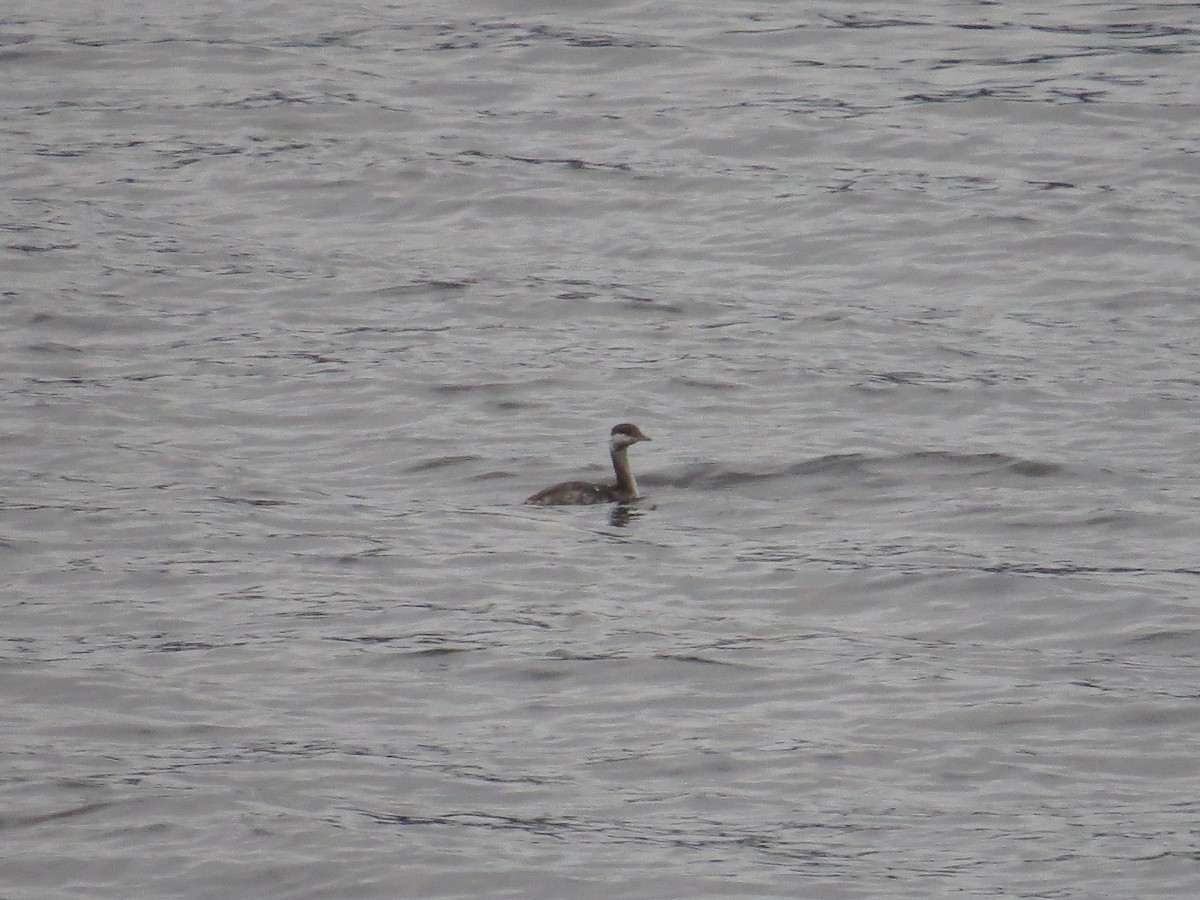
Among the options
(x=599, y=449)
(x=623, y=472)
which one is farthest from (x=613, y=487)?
(x=599, y=449)

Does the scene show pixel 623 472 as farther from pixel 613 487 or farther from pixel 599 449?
pixel 599 449

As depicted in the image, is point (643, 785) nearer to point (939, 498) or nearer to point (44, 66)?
point (939, 498)

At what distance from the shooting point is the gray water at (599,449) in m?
8.48

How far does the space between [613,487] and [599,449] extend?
1027 millimetres

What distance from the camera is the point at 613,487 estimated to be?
13.0m

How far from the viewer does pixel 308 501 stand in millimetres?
12609

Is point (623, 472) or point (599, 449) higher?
point (623, 472)

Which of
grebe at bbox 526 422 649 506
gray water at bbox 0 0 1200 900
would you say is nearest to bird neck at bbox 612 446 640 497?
grebe at bbox 526 422 649 506

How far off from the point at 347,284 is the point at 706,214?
11.0 feet

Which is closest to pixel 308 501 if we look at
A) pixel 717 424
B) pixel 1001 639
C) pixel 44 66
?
pixel 717 424

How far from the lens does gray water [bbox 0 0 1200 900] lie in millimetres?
8484

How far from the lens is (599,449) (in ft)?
45.9

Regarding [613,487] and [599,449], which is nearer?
[613,487]

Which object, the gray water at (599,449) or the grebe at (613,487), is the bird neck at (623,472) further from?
the gray water at (599,449)
